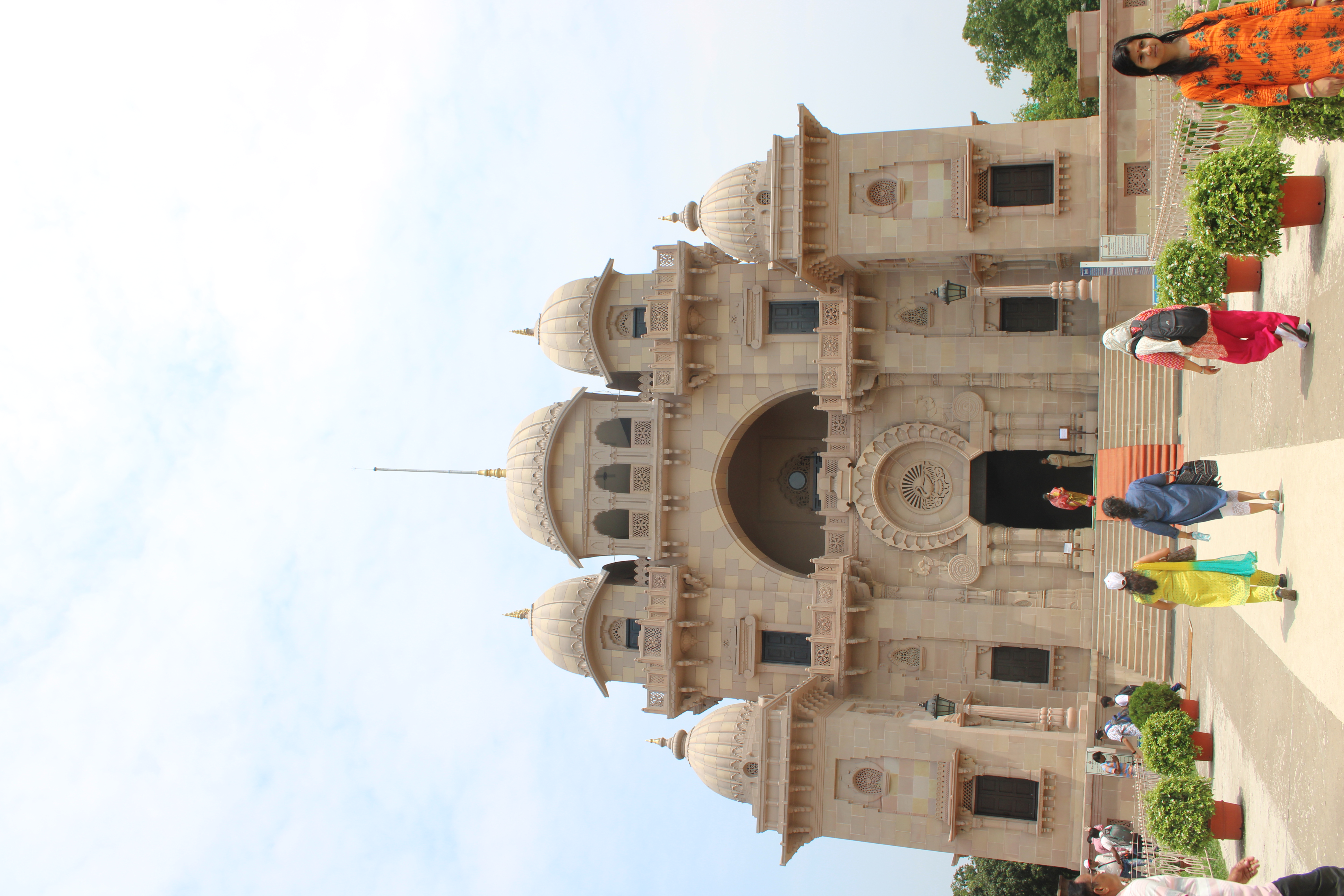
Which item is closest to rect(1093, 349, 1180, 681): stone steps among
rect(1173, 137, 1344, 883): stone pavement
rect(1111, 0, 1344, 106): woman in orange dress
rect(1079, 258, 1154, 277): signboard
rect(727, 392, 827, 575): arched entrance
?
rect(1079, 258, 1154, 277): signboard

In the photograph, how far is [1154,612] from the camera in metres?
18.5

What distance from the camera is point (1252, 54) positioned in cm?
877

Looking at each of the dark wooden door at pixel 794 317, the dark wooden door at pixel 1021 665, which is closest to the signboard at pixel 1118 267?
the dark wooden door at pixel 794 317

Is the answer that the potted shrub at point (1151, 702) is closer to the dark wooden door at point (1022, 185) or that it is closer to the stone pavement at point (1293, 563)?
the stone pavement at point (1293, 563)

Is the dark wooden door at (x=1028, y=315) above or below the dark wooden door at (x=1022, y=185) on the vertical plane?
below

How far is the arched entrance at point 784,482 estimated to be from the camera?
86.8ft

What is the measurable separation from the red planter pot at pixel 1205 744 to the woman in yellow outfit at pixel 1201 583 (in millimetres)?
3668

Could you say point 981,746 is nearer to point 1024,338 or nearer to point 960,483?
point 960,483

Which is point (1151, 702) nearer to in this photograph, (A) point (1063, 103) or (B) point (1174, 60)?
(B) point (1174, 60)

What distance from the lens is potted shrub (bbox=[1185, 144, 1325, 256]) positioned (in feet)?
33.0

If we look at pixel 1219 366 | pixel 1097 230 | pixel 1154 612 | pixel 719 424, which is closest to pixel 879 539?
pixel 719 424

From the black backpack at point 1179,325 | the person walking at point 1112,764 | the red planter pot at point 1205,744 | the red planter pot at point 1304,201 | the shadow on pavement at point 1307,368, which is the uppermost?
the red planter pot at point 1304,201

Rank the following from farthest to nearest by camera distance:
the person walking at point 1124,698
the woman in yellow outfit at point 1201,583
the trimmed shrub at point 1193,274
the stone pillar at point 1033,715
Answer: the stone pillar at point 1033,715
the person walking at point 1124,698
the trimmed shrub at point 1193,274
the woman in yellow outfit at point 1201,583

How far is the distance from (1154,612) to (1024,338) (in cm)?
628
